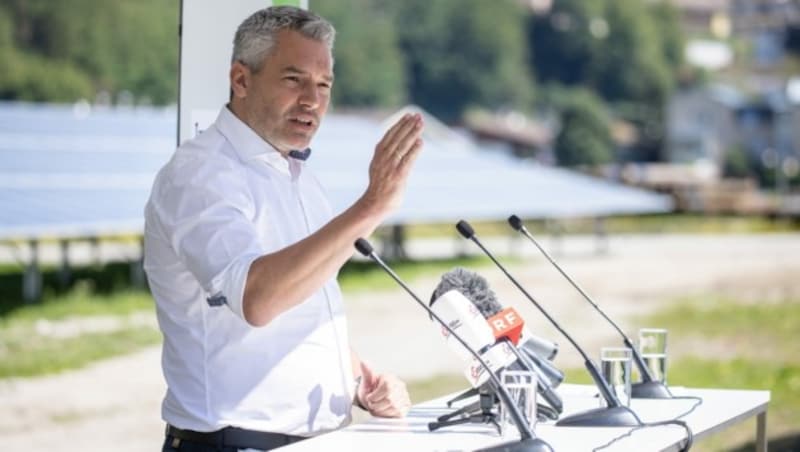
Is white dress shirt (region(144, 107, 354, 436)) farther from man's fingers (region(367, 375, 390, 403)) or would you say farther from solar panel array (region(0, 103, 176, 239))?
solar panel array (region(0, 103, 176, 239))

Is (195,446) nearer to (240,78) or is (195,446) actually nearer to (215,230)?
(215,230)

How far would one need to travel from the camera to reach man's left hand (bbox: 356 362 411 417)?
A: 271 centimetres

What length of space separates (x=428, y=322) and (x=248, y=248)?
1101 cm

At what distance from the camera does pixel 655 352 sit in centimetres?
303

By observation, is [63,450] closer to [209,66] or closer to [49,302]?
[209,66]

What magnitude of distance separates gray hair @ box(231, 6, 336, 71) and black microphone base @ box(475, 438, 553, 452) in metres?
0.69

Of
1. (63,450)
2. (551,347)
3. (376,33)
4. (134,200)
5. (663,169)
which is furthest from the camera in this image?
(376,33)

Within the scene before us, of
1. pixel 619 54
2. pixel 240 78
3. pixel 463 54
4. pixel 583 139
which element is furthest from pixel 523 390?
pixel 619 54

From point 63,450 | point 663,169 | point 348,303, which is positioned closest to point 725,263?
point 348,303

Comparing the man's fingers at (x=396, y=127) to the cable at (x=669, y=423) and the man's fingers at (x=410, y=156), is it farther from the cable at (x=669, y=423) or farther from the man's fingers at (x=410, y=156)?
the cable at (x=669, y=423)

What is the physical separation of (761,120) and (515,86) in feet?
27.9

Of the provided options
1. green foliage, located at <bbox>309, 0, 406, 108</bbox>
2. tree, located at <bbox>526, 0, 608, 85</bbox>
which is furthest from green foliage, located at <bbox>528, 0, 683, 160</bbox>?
green foliage, located at <bbox>309, 0, 406, 108</bbox>

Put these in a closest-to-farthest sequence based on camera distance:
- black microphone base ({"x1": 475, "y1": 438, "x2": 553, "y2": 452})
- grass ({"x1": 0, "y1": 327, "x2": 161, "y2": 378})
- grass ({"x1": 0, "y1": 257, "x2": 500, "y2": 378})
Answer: black microphone base ({"x1": 475, "y1": 438, "x2": 553, "y2": 452}) → grass ({"x1": 0, "y1": 327, "x2": 161, "y2": 378}) → grass ({"x1": 0, "y1": 257, "x2": 500, "y2": 378})

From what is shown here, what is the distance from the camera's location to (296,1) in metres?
3.36
